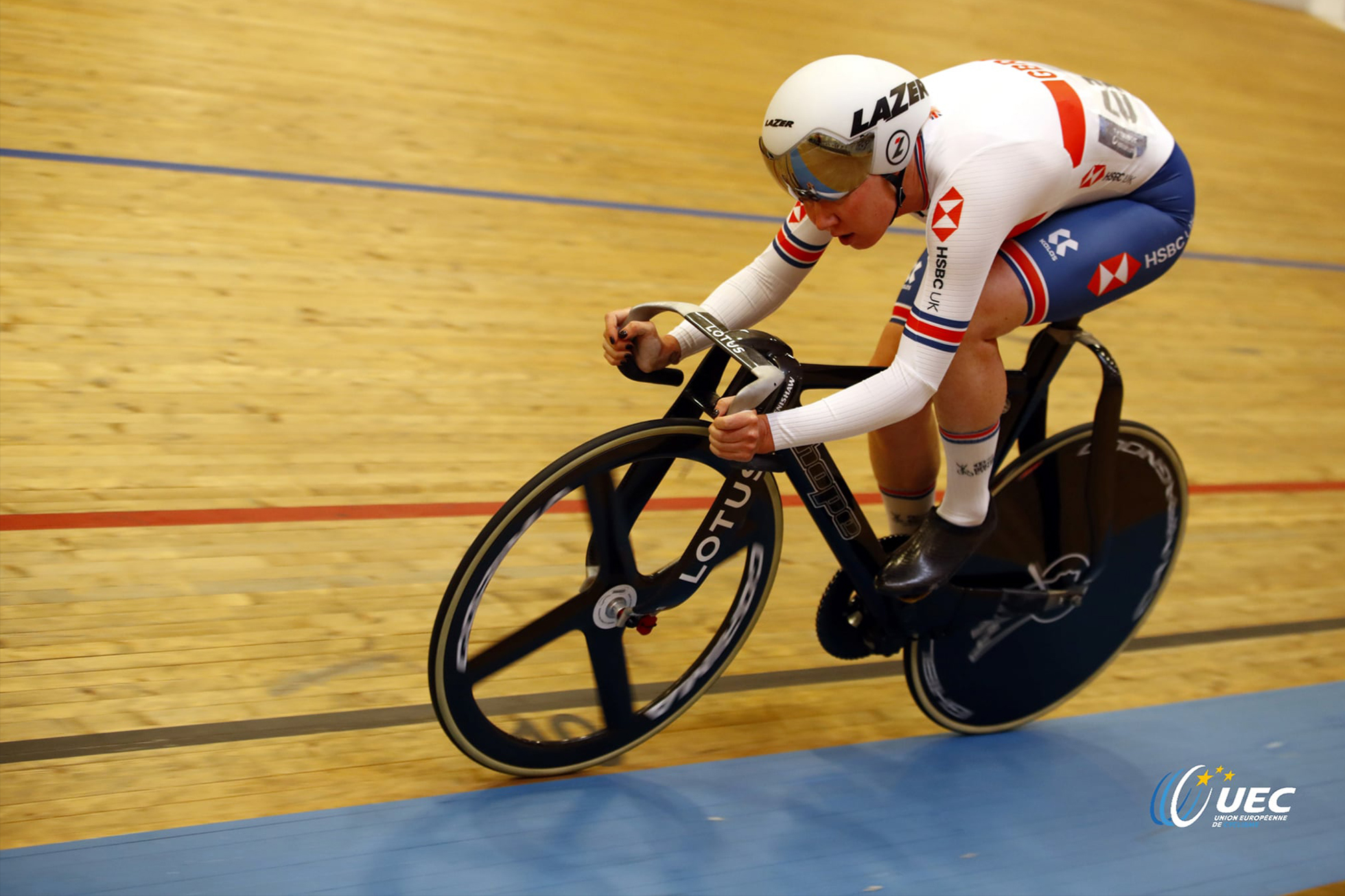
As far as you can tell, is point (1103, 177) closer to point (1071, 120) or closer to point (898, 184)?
point (1071, 120)

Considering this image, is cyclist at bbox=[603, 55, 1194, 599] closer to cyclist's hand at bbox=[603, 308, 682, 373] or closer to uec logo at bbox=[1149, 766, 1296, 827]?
cyclist's hand at bbox=[603, 308, 682, 373]

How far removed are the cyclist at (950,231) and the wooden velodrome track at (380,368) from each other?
0.75 meters

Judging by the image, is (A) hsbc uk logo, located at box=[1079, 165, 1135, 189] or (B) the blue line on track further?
(B) the blue line on track

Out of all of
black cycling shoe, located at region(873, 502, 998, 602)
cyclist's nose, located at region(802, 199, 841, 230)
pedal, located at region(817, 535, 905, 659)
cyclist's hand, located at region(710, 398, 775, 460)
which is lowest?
pedal, located at region(817, 535, 905, 659)

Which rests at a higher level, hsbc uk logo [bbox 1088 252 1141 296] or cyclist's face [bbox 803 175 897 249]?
cyclist's face [bbox 803 175 897 249]

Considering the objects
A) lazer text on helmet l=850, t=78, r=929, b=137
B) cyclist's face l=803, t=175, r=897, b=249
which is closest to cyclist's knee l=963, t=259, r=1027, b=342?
cyclist's face l=803, t=175, r=897, b=249

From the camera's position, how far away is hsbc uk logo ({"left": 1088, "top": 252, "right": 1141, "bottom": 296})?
187cm

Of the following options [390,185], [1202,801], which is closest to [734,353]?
[1202,801]

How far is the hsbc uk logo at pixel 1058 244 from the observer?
183 cm

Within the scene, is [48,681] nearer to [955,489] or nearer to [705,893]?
[705,893]

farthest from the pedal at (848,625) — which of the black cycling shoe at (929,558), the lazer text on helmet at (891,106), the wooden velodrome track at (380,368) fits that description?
the lazer text on helmet at (891,106)

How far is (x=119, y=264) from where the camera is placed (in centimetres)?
326

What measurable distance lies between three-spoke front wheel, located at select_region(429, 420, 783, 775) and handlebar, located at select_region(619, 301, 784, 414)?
0.14 meters

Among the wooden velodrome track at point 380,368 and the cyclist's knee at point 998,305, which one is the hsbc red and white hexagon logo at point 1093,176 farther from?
the wooden velodrome track at point 380,368
